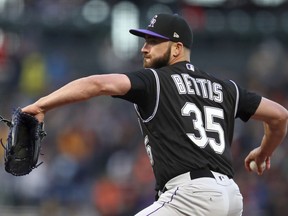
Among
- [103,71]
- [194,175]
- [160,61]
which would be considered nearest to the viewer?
[194,175]

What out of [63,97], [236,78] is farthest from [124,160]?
[63,97]

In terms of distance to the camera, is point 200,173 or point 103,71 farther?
point 103,71

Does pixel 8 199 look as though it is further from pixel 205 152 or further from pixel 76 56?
pixel 205 152

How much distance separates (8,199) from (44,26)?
4101 millimetres

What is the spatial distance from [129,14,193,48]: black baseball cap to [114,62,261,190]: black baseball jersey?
0.79 feet

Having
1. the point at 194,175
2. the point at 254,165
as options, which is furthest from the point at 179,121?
the point at 254,165

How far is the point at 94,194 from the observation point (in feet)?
43.1

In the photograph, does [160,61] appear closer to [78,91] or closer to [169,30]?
[169,30]

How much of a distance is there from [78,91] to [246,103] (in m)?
1.44

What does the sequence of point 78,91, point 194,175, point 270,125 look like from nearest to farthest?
1. point 78,91
2. point 194,175
3. point 270,125

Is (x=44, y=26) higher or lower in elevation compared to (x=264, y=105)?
lower

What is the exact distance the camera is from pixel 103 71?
15727 mm

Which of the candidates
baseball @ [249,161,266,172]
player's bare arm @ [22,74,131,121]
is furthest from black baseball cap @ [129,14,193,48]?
baseball @ [249,161,266,172]

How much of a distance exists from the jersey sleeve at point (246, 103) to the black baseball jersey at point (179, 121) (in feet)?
0.90
